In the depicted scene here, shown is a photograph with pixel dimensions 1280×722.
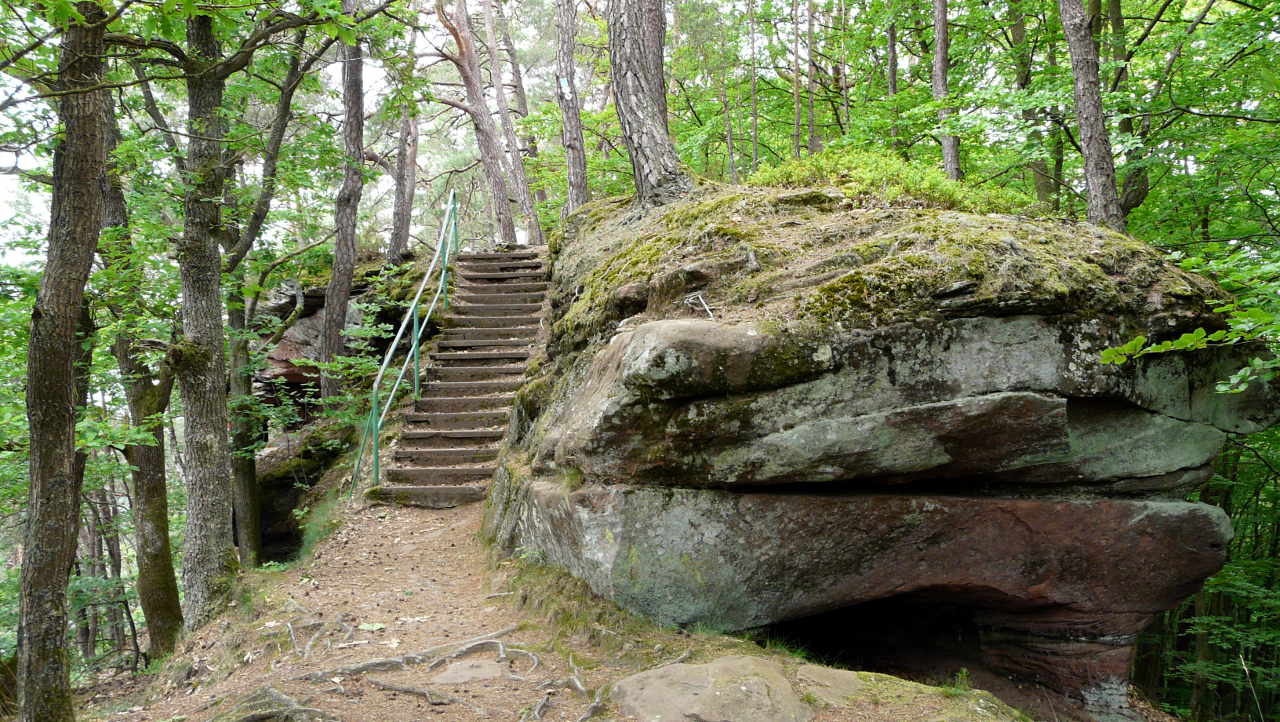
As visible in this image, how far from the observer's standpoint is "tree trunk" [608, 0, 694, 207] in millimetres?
7125

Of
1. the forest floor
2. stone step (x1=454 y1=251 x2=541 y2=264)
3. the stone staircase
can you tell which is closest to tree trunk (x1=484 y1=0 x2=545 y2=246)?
stone step (x1=454 y1=251 x2=541 y2=264)

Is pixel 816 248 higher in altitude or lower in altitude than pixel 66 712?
higher

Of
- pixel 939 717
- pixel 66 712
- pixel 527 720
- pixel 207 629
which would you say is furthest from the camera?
pixel 207 629

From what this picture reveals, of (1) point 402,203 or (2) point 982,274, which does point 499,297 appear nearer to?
(1) point 402,203

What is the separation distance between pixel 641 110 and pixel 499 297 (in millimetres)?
5022

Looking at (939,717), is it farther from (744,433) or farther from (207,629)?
(207,629)

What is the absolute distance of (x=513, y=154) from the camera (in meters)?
16.1

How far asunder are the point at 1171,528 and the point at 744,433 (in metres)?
2.79

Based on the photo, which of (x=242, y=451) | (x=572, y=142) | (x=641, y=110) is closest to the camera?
(x=641, y=110)

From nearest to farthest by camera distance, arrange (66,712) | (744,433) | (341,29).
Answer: (744,433) < (66,712) < (341,29)

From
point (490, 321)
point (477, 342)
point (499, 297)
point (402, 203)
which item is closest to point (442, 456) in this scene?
point (477, 342)

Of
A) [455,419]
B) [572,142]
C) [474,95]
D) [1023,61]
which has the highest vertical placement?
[474,95]

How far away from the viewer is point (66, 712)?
421 centimetres

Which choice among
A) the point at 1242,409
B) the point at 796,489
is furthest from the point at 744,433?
the point at 1242,409
